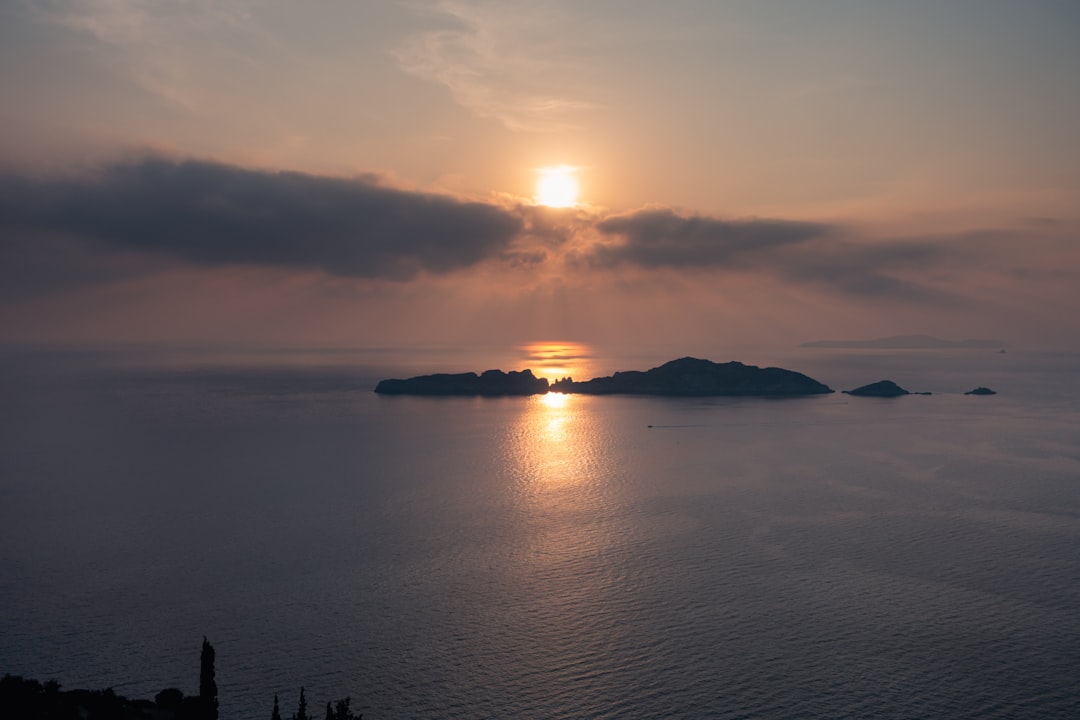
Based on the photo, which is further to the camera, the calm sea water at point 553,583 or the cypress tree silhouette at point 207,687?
the calm sea water at point 553,583

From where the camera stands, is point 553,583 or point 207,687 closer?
point 207,687

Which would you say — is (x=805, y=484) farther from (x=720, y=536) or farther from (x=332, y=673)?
(x=332, y=673)

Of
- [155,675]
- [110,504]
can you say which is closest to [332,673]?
[155,675]

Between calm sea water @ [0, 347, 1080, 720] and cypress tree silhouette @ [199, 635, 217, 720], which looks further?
calm sea water @ [0, 347, 1080, 720]

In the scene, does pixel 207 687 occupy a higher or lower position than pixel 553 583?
higher
